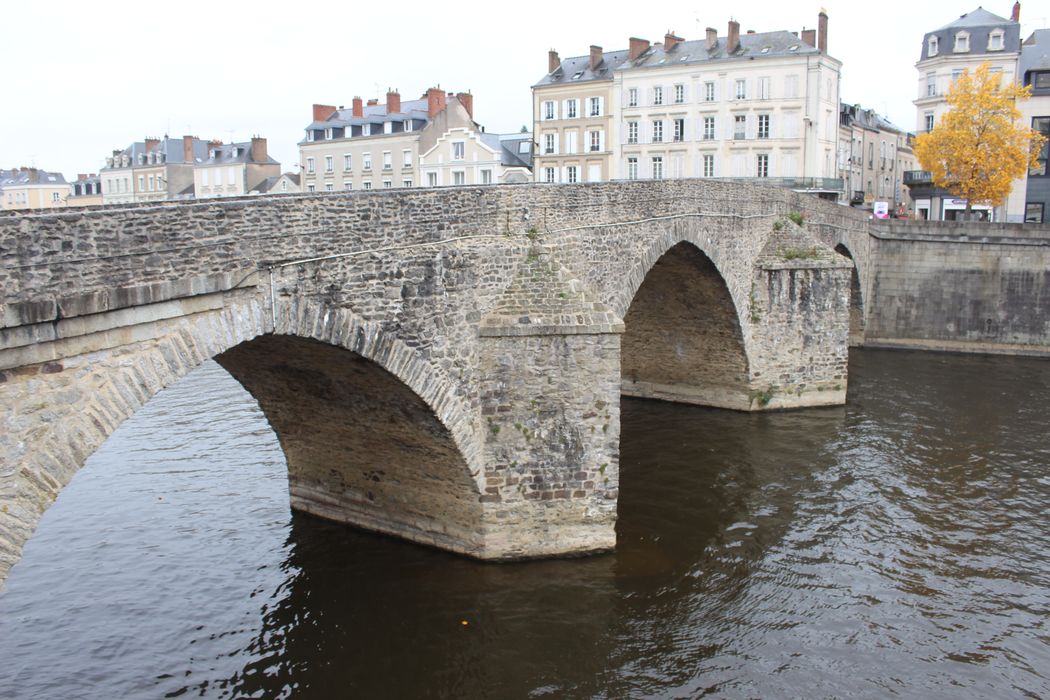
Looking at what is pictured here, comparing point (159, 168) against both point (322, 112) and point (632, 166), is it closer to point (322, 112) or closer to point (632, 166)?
point (322, 112)


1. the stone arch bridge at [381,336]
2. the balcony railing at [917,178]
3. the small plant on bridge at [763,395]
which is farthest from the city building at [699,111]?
the stone arch bridge at [381,336]

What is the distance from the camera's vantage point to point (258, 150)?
59.9 m

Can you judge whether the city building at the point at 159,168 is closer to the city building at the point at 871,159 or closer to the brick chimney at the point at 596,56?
the brick chimney at the point at 596,56

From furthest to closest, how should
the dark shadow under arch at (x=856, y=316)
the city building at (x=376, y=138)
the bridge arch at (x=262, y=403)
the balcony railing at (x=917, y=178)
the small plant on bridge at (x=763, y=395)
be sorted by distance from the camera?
1. the city building at (x=376, y=138)
2. the balcony railing at (x=917, y=178)
3. the dark shadow under arch at (x=856, y=316)
4. the small plant on bridge at (x=763, y=395)
5. the bridge arch at (x=262, y=403)

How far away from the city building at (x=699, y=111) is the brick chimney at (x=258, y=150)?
64.9 feet

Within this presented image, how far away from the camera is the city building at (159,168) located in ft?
205

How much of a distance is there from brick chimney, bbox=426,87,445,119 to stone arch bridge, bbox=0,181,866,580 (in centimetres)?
3159

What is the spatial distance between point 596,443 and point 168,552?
7232 millimetres

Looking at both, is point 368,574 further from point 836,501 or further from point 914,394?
point 914,394

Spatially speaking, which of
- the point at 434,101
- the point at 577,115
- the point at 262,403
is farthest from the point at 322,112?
the point at 262,403

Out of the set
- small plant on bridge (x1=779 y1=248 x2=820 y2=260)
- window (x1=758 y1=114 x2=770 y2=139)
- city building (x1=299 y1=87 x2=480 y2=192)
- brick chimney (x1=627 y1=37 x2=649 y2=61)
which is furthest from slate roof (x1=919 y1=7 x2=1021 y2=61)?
small plant on bridge (x1=779 y1=248 x2=820 y2=260)

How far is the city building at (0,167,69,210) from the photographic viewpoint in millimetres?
72625

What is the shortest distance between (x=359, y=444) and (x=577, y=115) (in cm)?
3715

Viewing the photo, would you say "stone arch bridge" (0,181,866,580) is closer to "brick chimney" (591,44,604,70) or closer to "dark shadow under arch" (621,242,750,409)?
"dark shadow under arch" (621,242,750,409)
